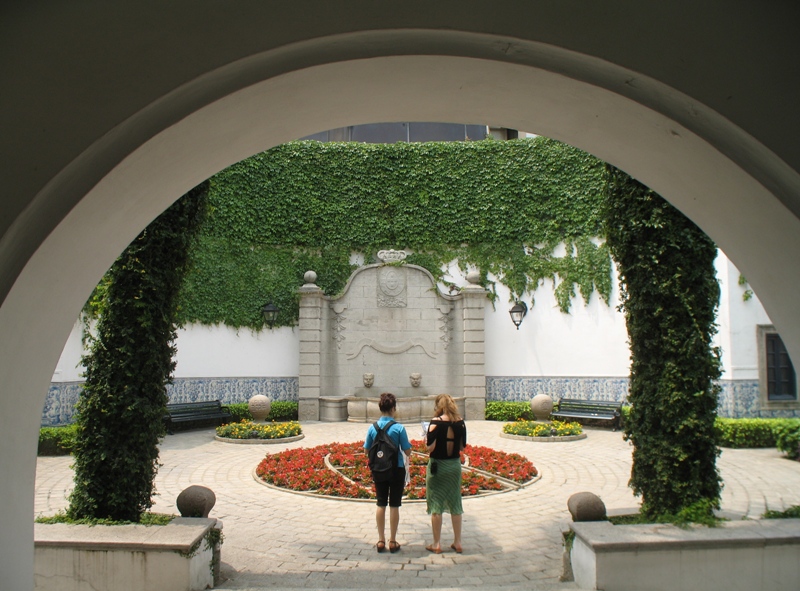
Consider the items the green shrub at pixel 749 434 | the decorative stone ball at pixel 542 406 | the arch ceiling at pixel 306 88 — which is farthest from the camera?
the decorative stone ball at pixel 542 406

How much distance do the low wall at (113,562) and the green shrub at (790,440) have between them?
12214 millimetres

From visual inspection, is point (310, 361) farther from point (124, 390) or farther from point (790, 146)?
point (790, 146)

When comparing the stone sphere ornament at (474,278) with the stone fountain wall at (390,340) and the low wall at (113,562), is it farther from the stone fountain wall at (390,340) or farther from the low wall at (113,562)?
the low wall at (113,562)

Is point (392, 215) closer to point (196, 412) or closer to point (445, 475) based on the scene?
point (196, 412)

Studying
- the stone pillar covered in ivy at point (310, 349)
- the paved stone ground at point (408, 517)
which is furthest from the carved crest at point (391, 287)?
the paved stone ground at point (408, 517)

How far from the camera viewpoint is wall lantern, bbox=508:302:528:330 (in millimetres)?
18078

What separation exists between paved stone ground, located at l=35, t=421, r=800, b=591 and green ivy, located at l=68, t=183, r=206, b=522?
1.38m

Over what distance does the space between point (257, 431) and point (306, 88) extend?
1299 centimetres

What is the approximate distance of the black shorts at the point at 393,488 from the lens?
21.0ft

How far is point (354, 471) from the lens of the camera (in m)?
10.1

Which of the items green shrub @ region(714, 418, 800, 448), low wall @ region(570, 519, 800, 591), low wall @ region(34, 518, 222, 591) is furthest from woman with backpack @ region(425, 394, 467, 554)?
green shrub @ region(714, 418, 800, 448)

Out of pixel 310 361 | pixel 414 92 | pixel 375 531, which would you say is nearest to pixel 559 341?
pixel 310 361

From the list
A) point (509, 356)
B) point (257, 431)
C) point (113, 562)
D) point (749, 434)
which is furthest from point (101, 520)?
point (509, 356)

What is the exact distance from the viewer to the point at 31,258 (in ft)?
7.38
